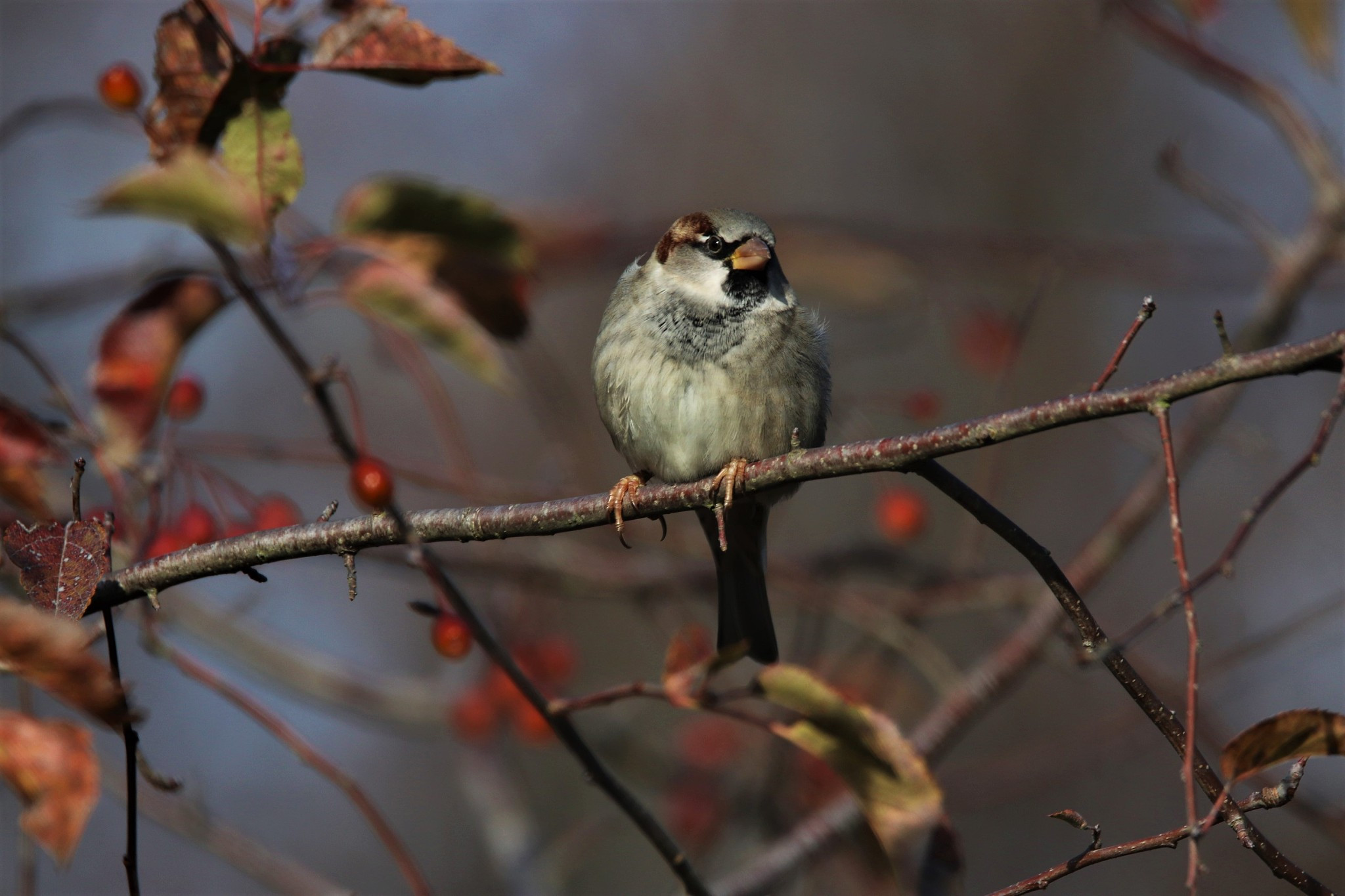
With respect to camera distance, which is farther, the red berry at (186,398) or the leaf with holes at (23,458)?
the red berry at (186,398)

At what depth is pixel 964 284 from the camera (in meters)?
4.72

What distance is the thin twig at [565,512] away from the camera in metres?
1.44

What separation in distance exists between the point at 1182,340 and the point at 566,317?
14.4ft

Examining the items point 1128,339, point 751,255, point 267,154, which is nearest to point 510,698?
point 751,255

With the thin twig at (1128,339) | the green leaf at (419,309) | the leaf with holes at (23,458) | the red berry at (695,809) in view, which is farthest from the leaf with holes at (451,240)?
the red berry at (695,809)

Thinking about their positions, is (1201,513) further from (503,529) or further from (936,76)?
(503,529)

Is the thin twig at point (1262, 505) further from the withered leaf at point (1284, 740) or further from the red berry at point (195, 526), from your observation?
the red berry at point (195, 526)

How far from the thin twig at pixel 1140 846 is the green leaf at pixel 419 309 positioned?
1.28 m

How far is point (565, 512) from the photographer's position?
192cm

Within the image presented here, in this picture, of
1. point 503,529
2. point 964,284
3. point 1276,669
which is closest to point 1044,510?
point 964,284

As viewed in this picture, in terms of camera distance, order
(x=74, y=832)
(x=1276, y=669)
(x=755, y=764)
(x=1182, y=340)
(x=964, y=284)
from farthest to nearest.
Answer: (x=1182, y=340)
(x=964, y=284)
(x=755, y=764)
(x=1276, y=669)
(x=74, y=832)

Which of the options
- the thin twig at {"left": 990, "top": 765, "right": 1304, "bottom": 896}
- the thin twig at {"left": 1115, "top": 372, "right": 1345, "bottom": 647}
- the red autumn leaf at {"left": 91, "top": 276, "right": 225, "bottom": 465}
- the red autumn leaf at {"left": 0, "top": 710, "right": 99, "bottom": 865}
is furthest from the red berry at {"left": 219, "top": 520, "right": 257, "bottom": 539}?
the thin twig at {"left": 1115, "top": 372, "right": 1345, "bottom": 647}

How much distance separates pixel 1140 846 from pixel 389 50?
1.68m

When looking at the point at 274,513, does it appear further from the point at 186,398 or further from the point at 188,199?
the point at 188,199
